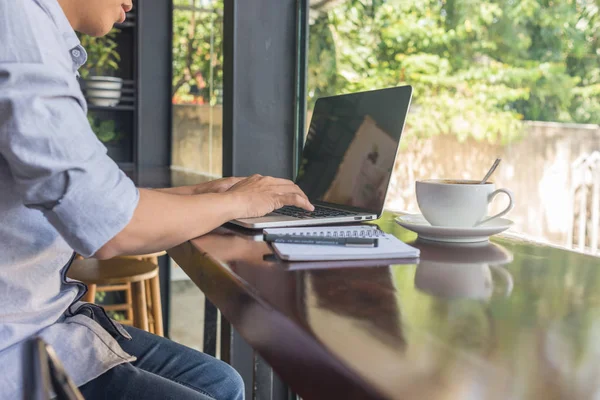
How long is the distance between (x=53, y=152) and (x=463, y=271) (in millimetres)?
539

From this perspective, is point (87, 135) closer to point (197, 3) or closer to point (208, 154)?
point (208, 154)

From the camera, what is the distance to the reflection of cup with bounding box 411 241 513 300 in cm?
71

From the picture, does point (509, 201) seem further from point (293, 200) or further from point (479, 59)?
point (479, 59)

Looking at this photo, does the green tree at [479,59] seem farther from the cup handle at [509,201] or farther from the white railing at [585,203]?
the cup handle at [509,201]

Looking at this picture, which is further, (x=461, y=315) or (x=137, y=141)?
(x=137, y=141)

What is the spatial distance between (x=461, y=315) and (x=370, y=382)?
0.20 metres

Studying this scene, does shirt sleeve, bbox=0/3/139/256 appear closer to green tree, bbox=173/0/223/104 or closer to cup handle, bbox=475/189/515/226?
cup handle, bbox=475/189/515/226

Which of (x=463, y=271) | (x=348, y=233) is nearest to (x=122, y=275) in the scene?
(x=348, y=233)

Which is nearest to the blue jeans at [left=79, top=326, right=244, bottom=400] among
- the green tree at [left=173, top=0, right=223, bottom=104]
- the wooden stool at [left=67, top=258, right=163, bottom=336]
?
the wooden stool at [left=67, top=258, right=163, bottom=336]

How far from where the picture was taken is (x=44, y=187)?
737mm

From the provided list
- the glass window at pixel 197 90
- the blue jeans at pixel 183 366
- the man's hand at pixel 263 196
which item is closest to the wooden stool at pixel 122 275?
the glass window at pixel 197 90

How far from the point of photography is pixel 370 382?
0.44 metres

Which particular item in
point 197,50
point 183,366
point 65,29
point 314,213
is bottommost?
point 183,366

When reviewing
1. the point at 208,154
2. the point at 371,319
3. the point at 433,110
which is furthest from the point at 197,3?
the point at 371,319
